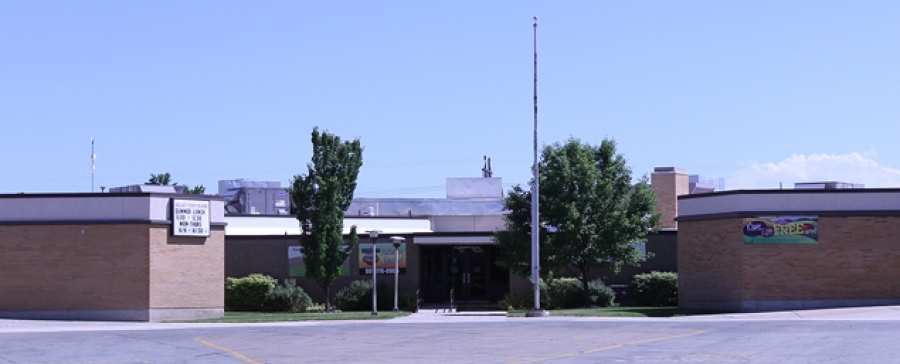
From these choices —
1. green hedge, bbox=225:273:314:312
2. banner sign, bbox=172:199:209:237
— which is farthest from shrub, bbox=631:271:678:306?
banner sign, bbox=172:199:209:237

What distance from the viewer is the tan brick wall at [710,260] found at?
33.8m

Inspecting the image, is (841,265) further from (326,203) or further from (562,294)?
(326,203)

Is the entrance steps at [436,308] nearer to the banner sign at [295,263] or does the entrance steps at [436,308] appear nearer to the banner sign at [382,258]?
the banner sign at [382,258]

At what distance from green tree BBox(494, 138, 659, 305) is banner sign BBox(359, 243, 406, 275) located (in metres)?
4.71

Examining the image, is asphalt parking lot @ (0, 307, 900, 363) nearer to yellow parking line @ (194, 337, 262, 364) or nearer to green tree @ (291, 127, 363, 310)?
yellow parking line @ (194, 337, 262, 364)

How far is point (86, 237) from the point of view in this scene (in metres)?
32.8

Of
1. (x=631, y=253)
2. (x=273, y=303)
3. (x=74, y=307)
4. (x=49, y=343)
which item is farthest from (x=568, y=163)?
(x=49, y=343)

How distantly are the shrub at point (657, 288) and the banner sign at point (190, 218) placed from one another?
17045 mm

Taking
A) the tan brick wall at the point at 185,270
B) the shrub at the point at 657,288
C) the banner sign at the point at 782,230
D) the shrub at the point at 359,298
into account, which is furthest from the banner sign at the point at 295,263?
the banner sign at the point at 782,230

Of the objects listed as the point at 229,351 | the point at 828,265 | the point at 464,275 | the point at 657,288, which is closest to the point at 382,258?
the point at 464,275

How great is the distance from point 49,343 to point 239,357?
650cm

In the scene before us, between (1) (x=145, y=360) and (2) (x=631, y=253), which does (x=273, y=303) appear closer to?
(2) (x=631, y=253)

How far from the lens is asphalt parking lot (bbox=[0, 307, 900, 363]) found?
58.6 feet

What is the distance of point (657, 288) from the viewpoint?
40.0 m
